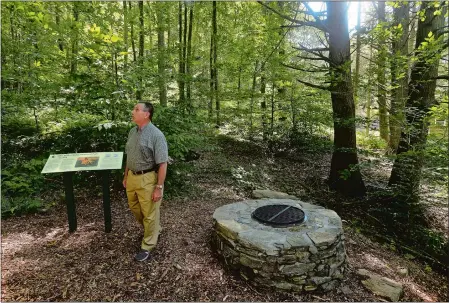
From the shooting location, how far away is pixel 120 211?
15.5ft

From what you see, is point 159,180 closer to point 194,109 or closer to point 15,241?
point 15,241

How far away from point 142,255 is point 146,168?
107 centimetres

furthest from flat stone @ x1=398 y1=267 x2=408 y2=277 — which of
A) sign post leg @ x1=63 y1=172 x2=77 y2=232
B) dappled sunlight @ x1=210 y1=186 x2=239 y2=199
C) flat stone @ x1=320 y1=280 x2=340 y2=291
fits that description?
sign post leg @ x1=63 y1=172 x2=77 y2=232

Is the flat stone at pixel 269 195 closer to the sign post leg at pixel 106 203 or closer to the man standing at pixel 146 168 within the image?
the man standing at pixel 146 168

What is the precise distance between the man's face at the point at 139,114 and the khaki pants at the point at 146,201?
2.17 feet

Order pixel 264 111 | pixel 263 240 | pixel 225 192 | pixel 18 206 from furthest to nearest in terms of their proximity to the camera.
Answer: pixel 264 111, pixel 225 192, pixel 18 206, pixel 263 240

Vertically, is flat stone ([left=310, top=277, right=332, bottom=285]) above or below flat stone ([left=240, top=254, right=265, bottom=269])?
below

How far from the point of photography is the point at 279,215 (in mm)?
4016

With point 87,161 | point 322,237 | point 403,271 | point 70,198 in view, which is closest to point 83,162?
point 87,161

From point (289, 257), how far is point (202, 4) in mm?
9803

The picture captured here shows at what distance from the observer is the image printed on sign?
3.80 m

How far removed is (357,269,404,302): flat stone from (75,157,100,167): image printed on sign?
12.7 feet

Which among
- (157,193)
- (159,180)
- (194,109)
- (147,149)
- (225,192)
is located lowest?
(225,192)

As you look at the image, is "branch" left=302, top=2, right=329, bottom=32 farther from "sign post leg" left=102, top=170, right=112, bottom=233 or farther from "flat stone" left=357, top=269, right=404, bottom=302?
"sign post leg" left=102, top=170, right=112, bottom=233
